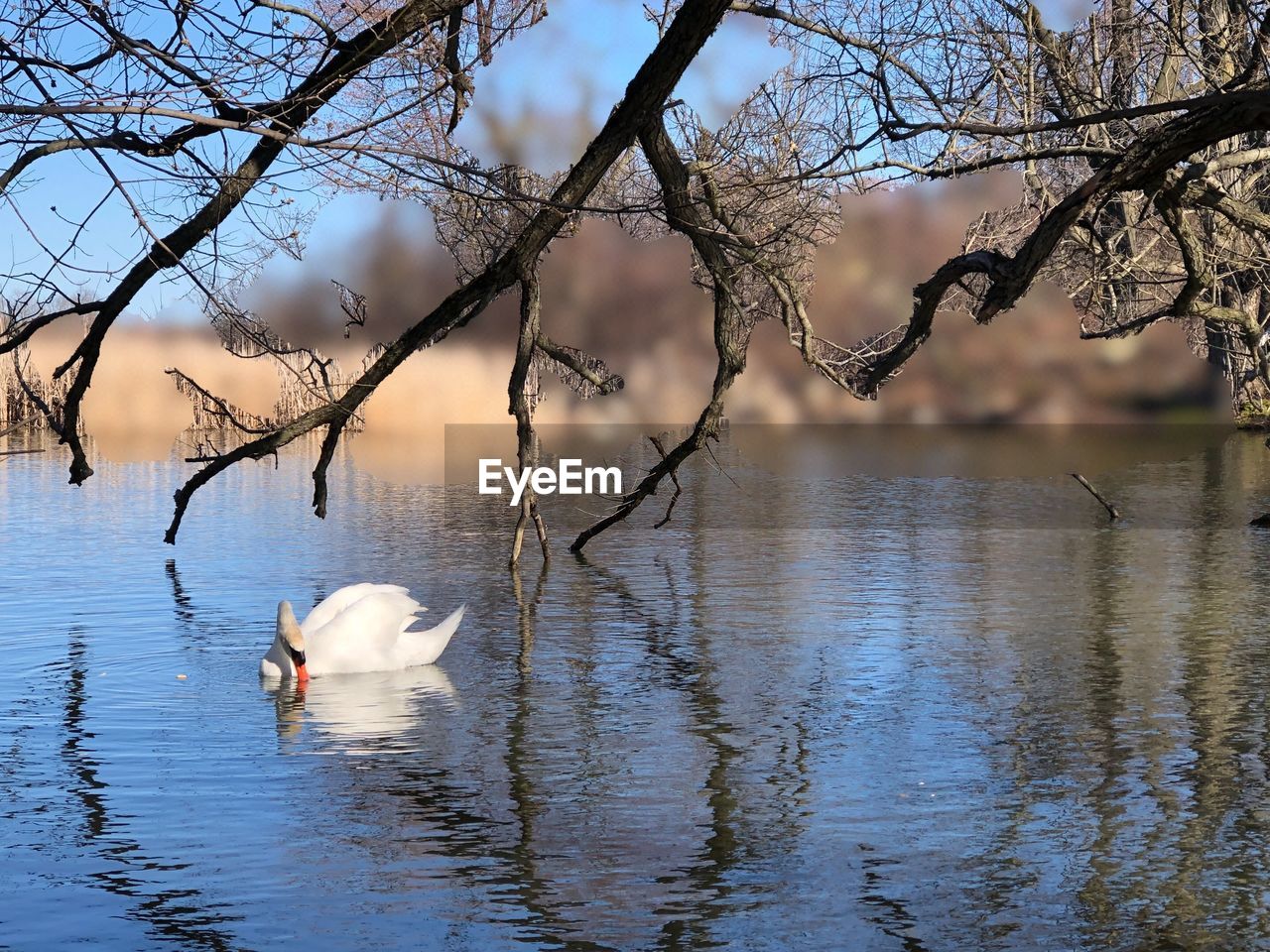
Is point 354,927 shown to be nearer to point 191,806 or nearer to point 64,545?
point 191,806

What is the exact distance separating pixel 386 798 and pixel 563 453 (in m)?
30.0

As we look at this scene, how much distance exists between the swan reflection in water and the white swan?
8 cm

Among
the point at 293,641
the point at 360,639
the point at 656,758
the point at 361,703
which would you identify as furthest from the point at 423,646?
the point at 656,758

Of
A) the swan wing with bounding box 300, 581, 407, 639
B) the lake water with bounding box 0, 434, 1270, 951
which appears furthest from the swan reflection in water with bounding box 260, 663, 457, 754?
the swan wing with bounding box 300, 581, 407, 639

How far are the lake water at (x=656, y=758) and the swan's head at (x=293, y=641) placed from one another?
282mm

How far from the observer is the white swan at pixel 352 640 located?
1141 centimetres

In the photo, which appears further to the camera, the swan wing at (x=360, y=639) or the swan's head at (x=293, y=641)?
the swan wing at (x=360, y=639)

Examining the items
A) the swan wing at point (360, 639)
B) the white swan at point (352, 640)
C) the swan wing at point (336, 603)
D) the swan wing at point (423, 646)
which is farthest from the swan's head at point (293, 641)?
the swan wing at point (423, 646)

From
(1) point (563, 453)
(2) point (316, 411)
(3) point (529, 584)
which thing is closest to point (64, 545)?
(3) point (529, 584)

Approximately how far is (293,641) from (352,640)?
→ 25.2 inches

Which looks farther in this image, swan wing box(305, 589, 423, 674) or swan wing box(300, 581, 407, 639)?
swan wing box(300, 581, 407, 639)

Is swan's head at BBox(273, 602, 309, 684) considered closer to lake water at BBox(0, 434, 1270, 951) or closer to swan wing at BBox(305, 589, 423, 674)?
swan wing at BBox(305, 589, 423, 674)

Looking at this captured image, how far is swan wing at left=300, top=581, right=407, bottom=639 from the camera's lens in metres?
12.1

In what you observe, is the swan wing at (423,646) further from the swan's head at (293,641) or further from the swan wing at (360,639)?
the swan's head at (293,641)
